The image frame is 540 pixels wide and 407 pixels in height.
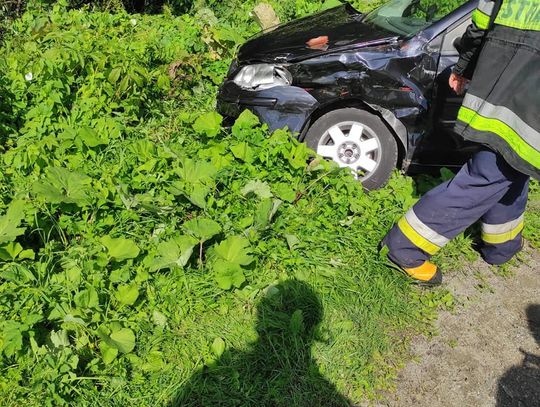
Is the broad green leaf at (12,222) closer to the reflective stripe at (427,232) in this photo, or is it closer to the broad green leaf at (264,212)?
the broad green leaf at (264,212)

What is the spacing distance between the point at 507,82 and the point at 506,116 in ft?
0.56

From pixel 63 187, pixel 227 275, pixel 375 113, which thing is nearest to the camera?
pixel 227 275

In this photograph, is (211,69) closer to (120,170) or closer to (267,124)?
(267,124)

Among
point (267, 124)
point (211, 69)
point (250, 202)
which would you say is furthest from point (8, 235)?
point (211, 69)

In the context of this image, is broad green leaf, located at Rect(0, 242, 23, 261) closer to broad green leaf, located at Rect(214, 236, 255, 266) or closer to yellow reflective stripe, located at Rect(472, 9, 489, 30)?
broad green leaf, located at Rect(214, 236, 255, 266)

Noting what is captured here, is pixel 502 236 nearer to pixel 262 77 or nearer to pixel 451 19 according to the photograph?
pixel 451 19

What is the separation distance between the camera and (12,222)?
2.70 metres

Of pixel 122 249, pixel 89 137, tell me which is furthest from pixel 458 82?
pixel 89 137

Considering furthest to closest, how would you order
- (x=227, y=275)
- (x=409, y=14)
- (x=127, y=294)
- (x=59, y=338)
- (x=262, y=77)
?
(x=409, y=14) → (x=262, y=77) → (x=227, y=275) → (x=127, y=294) → (x=59, y=338)

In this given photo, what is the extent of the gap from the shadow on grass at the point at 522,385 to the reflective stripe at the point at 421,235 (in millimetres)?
742

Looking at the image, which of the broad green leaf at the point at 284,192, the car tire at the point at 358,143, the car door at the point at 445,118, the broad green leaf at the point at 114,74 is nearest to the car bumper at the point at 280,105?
the car tire at the point at 358,143

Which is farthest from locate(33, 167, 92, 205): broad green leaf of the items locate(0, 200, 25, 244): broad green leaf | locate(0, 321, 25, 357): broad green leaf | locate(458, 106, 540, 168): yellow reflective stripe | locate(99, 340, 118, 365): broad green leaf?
locate(458, 106, 540, 168): yellow reflective stripe

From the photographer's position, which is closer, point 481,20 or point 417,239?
point 481,20

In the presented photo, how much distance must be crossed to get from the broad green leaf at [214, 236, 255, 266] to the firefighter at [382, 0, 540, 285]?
917 mm
